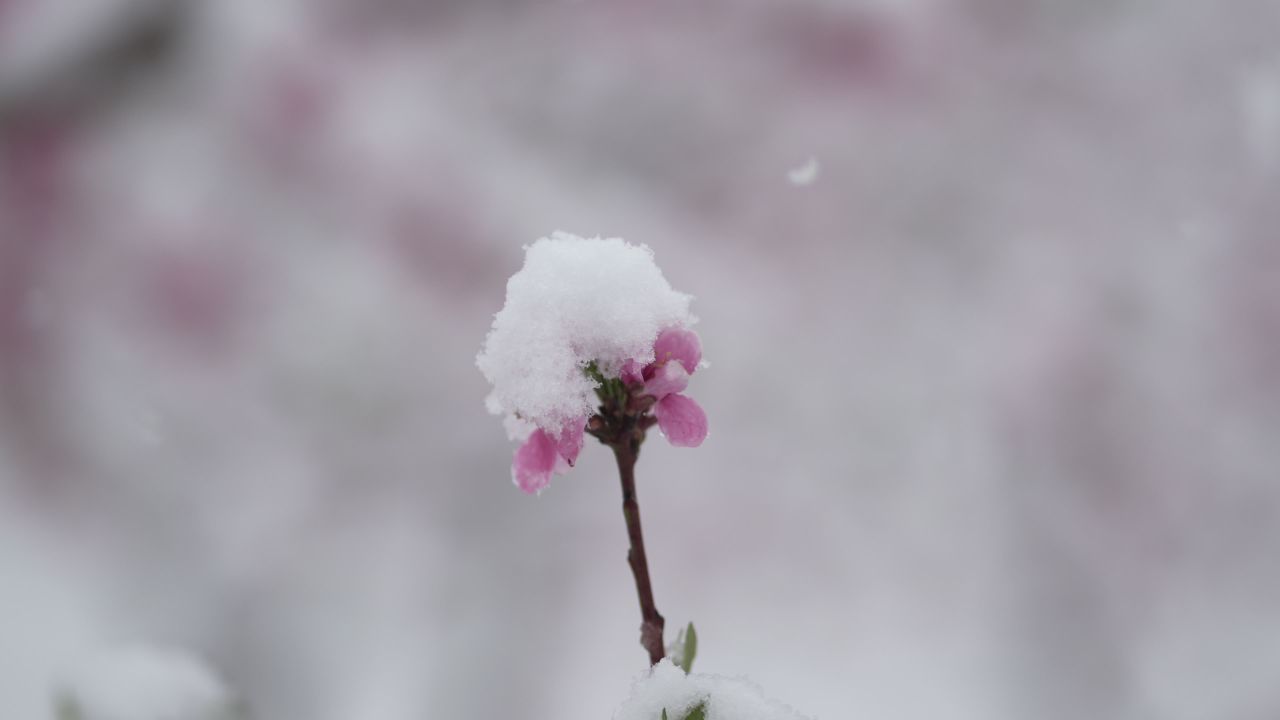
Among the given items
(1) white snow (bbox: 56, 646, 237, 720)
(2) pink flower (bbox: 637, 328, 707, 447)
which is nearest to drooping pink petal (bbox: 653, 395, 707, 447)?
(2) pink flower (bbox: 637, 328, 707, 447)

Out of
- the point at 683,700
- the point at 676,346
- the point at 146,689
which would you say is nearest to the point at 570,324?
the point at 676,346

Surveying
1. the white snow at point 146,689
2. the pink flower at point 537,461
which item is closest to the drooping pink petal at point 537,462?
the pink flower at point 537,461

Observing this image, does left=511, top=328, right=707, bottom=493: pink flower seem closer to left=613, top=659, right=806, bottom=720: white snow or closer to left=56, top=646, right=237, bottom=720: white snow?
left=613, top=659, right=806, bottom=720: white snow

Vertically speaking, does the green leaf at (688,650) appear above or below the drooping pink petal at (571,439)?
below

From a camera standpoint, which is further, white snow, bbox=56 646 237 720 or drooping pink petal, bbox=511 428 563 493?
white snow, bbox=56 646 237 720

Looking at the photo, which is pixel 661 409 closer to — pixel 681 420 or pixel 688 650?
pixel 681 420

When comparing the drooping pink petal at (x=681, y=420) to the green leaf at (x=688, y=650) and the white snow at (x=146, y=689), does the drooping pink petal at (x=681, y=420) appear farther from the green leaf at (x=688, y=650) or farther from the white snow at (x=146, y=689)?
the white snow at (x=146, y=689)

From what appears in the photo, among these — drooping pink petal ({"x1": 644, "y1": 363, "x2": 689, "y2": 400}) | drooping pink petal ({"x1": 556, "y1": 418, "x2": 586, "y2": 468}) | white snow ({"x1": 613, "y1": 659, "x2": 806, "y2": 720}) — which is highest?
drooping pink petal ({"x1": 644, "y1": 363, "x2": 689, "y2": 400})

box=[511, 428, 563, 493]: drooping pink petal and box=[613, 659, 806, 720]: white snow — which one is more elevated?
box=[511, 428, 563, 493]: drooping pink petal
